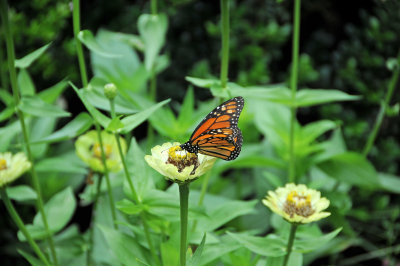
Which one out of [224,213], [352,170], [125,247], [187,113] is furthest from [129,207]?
[352,170]

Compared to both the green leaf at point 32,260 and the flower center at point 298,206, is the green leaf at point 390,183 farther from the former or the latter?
the green leaf at point 32,260

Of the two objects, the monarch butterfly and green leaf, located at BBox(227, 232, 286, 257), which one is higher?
the monarch butterfly

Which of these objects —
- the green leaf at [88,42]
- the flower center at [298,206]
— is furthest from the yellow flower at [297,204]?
the green leaf at [88,42]

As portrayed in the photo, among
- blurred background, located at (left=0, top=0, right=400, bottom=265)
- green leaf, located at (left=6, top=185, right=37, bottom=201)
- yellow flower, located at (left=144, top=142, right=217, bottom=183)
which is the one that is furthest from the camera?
blurred background, located at (left=0, top=0, right=400, bottom=265)

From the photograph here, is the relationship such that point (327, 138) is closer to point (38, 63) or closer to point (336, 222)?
point (336, 222)

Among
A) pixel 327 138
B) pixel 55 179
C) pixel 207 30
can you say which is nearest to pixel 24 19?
pixel 55 179

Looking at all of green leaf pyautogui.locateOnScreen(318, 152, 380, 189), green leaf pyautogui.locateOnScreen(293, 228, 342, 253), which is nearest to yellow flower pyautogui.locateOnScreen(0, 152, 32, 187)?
green leaf pyautogui.locateOnScreen(293, 228, 342, 253)

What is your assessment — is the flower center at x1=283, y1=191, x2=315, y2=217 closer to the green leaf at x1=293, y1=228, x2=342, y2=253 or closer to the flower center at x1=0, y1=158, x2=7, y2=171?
the green leaf at x1=293, y1=228, x2=342, y2=253
